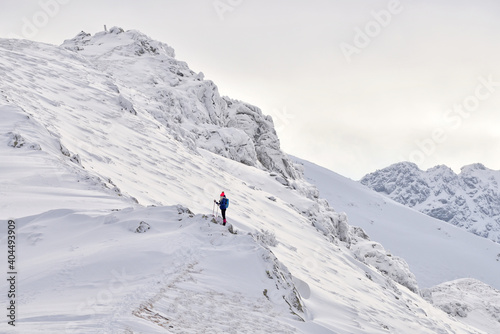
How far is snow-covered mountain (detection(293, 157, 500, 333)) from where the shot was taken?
42.9m

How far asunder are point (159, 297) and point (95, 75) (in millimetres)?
30508

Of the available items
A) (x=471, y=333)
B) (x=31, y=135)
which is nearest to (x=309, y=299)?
(x=31, y=135)

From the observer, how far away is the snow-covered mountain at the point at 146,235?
808 cm

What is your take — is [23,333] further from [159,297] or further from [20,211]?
[20,211]

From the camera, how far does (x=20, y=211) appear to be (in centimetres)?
1122

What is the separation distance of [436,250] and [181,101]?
237ft

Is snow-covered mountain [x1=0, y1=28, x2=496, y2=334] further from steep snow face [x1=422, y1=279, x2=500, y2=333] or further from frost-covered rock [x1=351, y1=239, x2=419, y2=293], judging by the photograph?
steep snow face [x1=422, y1=279, x2=500, y2=333]

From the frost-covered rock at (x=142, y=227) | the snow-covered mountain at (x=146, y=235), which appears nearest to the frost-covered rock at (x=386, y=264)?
the snow-covered mountain at (x=146, y=235)

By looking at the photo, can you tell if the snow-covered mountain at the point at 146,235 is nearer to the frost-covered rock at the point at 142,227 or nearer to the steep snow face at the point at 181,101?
the frost-covered rock at the point at 142,227

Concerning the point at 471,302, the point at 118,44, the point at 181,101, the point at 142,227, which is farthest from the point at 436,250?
A: the point at 142,227

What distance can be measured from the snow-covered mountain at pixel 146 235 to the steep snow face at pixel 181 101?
3.48 m

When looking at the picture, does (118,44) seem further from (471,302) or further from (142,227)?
(471,302)

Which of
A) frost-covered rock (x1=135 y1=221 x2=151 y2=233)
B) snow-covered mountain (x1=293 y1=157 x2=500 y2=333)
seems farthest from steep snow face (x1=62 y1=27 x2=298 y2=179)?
snow-covered mountain (x1=293 y1=157 x2=500 y2=333)

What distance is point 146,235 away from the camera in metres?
11.1
